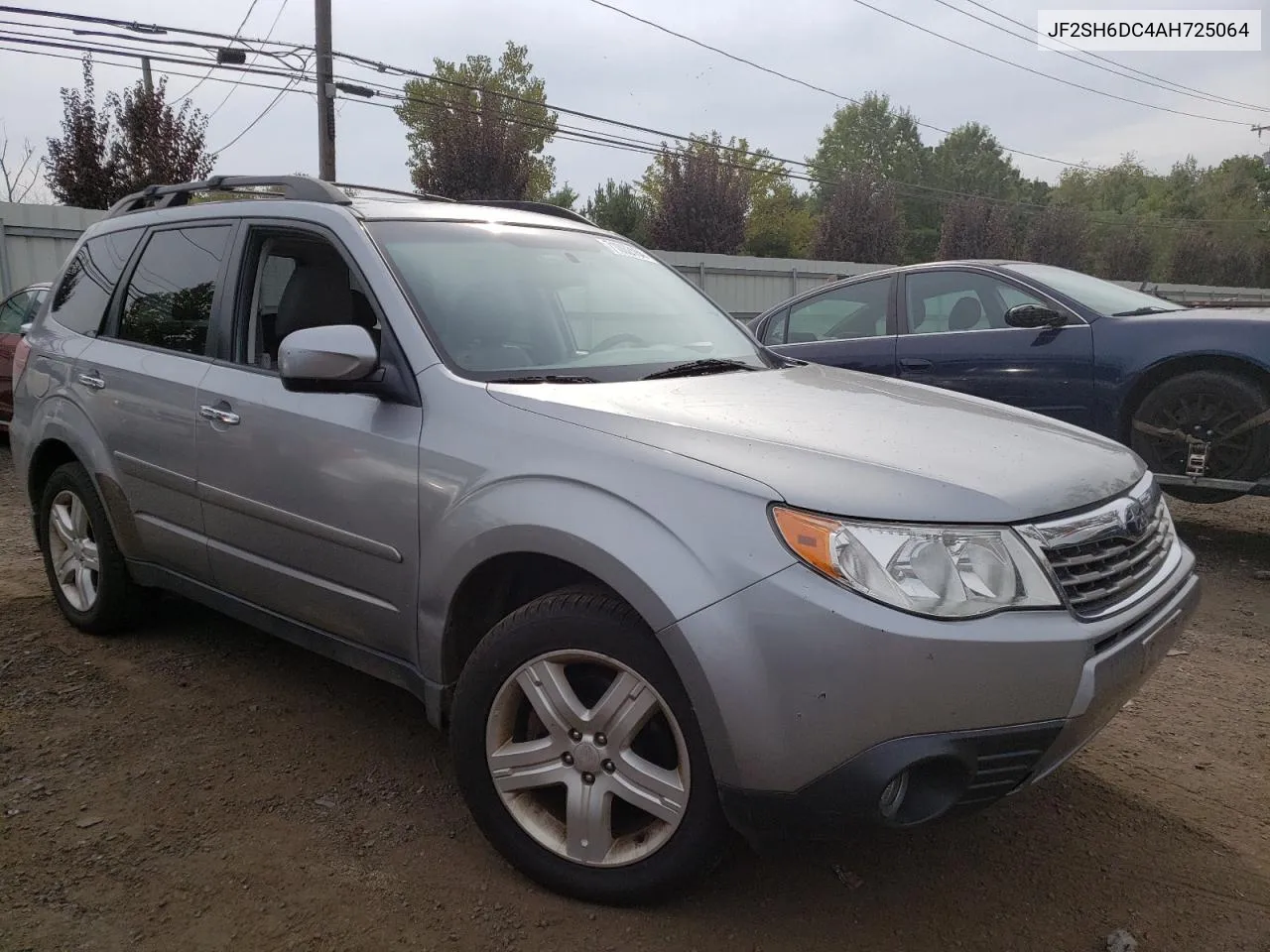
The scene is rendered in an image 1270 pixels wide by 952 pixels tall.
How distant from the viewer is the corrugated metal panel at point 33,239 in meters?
12.7

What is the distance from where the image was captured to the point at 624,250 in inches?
145

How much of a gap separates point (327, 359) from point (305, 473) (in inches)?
17.1

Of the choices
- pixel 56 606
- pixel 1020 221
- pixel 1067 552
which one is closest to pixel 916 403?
pixel 1067 552

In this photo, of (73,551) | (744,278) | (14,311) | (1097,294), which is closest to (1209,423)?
(1097,294)

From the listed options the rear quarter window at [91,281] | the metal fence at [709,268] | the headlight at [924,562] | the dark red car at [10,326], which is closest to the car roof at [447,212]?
the rear quarter window at [91,281]

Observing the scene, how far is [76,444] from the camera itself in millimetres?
3795

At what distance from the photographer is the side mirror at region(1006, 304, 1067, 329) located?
5.66 meters

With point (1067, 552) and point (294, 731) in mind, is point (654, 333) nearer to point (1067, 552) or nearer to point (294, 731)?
point (1067, 552)

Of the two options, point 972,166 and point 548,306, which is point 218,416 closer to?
point 548,306

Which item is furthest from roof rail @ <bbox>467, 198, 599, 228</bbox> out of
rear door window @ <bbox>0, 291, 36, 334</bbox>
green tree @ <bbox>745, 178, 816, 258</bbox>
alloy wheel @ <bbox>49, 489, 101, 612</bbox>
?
green tree @ <bbox>745, 178, 816, 258</bbox>

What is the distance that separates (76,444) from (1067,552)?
3.60 metres

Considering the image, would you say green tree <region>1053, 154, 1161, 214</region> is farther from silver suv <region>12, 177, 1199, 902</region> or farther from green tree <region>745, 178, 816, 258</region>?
silver suv <region>12, 177, 1199, 902</region>

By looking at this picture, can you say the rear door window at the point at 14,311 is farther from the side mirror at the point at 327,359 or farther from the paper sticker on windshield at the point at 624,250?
the side mirror at the point at 327,359

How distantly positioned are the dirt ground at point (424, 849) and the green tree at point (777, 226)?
50.0 meters
